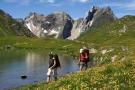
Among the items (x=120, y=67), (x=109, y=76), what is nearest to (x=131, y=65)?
(x=120, y=67)

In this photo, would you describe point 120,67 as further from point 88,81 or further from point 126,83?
point 126,83

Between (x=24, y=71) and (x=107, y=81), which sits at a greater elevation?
(x=24, y=71)

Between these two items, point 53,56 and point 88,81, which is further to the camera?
point 53,56

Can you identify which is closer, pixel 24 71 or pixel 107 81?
pixel 107 81

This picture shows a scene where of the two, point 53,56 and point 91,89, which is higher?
point 53,56

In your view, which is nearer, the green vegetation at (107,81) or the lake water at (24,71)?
the green vegetation at (107,81)

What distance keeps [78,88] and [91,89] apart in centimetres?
145

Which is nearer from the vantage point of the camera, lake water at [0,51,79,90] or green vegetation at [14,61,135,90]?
green vegetation at [14,61,135,90]

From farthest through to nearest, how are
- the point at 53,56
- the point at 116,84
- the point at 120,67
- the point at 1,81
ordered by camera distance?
the point at 1,81, the point at 53,56, the point at 120,67, the point at 116,84

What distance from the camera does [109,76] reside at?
1197 inches

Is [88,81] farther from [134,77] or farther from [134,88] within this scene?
[134,88]

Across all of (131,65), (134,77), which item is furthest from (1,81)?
(134,77)

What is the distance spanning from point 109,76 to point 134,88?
5.87m

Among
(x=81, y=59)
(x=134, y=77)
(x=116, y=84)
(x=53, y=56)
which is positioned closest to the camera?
(x=116, y=84)
